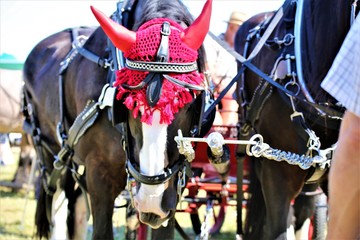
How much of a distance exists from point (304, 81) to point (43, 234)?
8.79ft

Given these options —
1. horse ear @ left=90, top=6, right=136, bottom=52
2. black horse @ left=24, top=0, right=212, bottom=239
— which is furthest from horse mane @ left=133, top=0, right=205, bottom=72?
horse ear @ left=90, top=6, right=136, bottom=52

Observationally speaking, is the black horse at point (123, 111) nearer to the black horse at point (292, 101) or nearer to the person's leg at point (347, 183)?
the black horse at point (292, 101)

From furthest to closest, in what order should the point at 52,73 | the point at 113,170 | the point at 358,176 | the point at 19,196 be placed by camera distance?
the point at 19,196 → the point at 52,73 → the point at 113,170 → the point at 358,176

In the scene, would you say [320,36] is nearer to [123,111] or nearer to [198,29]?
[198,29]

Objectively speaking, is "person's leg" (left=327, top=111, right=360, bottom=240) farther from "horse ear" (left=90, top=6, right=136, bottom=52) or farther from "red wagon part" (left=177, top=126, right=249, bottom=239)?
"red wagon part" (left=177, top=126, right=249, bottom=239)

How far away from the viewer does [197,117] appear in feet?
11.6

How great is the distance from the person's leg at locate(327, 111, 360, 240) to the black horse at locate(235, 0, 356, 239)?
3.09 feet

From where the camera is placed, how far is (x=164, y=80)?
332 cm

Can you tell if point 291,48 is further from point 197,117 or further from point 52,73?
point 52,73

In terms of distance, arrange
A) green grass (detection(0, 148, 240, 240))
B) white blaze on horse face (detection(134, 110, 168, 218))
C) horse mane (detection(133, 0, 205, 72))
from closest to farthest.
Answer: white blaze on horse face (detection(134, 110, 168, 218)) < horse mane (detection(133, 0, 205, 72)) < green grass (detection(0, 148, 240, 240))

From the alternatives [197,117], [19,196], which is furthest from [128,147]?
[19,196]

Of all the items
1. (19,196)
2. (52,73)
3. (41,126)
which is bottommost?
(19,196)

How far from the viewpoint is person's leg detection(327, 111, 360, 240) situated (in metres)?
2.11

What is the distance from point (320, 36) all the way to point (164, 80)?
2.55 ft
